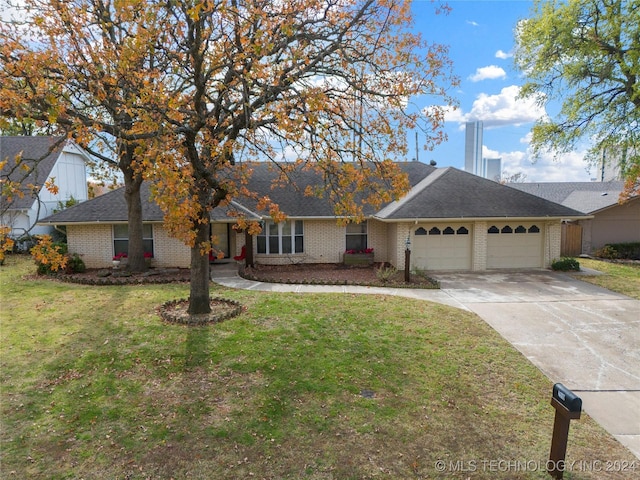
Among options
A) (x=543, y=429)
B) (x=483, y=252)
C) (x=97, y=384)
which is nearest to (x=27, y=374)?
(x=97, y=384)

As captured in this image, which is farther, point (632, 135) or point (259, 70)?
point (632, 135)

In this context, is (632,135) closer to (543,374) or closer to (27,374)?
(543,374)

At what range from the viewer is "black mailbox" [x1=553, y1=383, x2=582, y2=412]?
14.4 ft

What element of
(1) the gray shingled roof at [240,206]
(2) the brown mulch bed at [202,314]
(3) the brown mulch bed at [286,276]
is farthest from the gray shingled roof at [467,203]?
(2) the brown mulch bed at [202,314]

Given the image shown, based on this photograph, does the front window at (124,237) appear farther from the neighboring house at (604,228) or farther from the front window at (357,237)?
the neighboring house at (604,228)

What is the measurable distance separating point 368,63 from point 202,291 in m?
6.53

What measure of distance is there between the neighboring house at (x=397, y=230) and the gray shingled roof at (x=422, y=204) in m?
0.04

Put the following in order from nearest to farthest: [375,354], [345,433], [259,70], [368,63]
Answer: [345,433]
[259,70]
[375,354]
[368,63]

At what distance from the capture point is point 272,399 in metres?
6.23

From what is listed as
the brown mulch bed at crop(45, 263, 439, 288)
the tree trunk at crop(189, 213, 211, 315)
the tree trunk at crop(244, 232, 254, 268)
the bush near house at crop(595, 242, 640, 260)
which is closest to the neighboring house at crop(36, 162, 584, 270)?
the tree trunk at crop(244, 232, 254, 268)

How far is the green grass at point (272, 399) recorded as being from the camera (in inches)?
191

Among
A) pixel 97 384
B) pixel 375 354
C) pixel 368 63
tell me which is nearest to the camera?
pixel 97 384

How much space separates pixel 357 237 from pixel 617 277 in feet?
34.4

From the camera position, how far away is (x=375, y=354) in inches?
312
